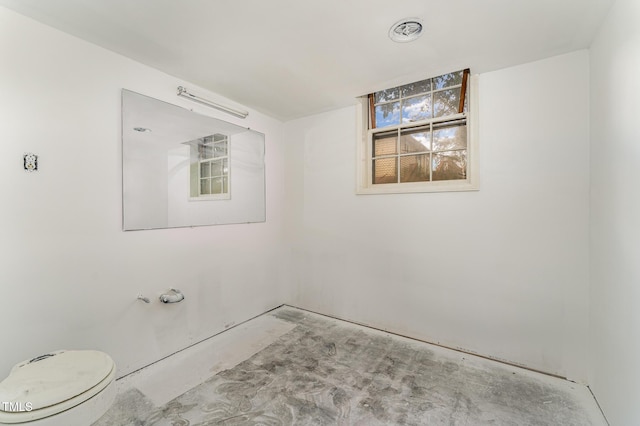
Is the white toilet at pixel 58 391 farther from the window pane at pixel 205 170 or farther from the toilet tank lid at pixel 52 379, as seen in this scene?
the window pane at pixel 205 170

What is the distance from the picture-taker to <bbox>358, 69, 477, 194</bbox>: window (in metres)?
2.44

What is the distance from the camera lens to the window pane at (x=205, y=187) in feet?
8.57

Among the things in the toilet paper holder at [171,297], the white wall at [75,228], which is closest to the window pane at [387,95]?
the white wall at [75,228]

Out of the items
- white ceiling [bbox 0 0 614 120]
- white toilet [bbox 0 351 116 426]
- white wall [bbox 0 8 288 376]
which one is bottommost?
white toilet [bbox 0 351 116 426]

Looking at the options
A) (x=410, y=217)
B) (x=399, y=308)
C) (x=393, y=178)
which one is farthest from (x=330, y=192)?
(x=399, y=308)

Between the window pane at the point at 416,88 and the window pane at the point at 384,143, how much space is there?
0.40 metres

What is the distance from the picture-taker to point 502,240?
2248 millimetres

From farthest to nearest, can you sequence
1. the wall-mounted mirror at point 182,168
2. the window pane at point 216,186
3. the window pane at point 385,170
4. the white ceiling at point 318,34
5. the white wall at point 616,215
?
the window pane at point 385,170 → the window pane at point 216,186 → the wall-mounted mirror at point 182,168 → the white ceiling at point 318,34 → the white wall at point 616,215

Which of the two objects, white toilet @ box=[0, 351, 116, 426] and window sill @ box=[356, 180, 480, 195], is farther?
window sill @ box=[356, 180, 480, 195]

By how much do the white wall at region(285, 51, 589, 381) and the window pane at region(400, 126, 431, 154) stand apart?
47cm

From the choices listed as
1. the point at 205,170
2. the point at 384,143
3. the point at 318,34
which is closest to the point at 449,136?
the point at 384,143

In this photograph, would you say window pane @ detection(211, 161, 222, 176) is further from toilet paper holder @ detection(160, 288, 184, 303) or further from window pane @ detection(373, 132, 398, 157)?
window pane @ detection(373, 132, 398, 157)

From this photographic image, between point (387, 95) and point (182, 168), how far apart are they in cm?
216

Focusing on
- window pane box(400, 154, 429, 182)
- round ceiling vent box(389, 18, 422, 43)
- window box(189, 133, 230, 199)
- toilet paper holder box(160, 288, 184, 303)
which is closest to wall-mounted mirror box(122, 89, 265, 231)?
window box(189, 133, 230, 199)
